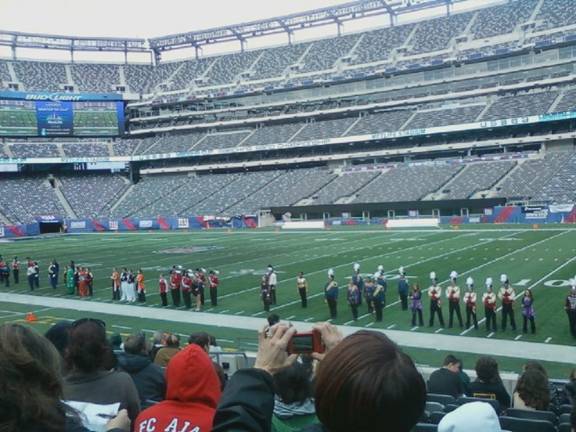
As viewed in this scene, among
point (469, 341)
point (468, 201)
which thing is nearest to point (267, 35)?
point (468, 201)

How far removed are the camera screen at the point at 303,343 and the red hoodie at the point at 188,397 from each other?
599mm

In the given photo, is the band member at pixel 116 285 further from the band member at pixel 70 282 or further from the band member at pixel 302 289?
the band member at pixel 302 289

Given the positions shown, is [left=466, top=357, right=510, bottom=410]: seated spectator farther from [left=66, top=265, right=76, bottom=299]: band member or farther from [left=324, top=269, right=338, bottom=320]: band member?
[left=66, top=265, right=76, bottom=299]: band member

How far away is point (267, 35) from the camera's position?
78.6 metres

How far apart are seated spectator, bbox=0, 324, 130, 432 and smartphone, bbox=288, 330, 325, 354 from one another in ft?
2.66

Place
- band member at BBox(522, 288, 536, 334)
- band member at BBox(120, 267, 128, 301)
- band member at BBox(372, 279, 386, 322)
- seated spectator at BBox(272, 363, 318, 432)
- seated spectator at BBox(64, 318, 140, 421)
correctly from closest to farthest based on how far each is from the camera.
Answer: seated spectator at BBox(272, 363, 318, 432), seated spectator at BBox(64, 318, 140, 421), band member at BBox(522, 288, 536, 334), band member at BBox(372, 279, 386, 322), band member at BBox(120, 267, 128, 301)

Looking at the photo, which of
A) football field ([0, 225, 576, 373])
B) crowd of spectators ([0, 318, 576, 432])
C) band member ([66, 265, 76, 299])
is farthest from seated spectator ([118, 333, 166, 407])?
band member ([66, 265, 76, 299])

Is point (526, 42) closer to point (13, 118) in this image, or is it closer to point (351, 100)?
point (351, 100)

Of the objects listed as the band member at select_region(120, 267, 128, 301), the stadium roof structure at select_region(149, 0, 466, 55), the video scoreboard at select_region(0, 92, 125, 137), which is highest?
the stadium roof structure at select_region(149, 0, 466, 55)

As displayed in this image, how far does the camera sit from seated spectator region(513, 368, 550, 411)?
5816 millimetres

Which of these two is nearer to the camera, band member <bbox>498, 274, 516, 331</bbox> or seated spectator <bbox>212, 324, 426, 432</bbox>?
seated spectator <bbox>212, 324, 426, 432</bbox>

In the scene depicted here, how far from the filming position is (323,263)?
27.9 metres

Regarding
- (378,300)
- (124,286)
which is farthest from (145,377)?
(124,286)

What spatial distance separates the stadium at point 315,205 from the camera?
21.9ft
